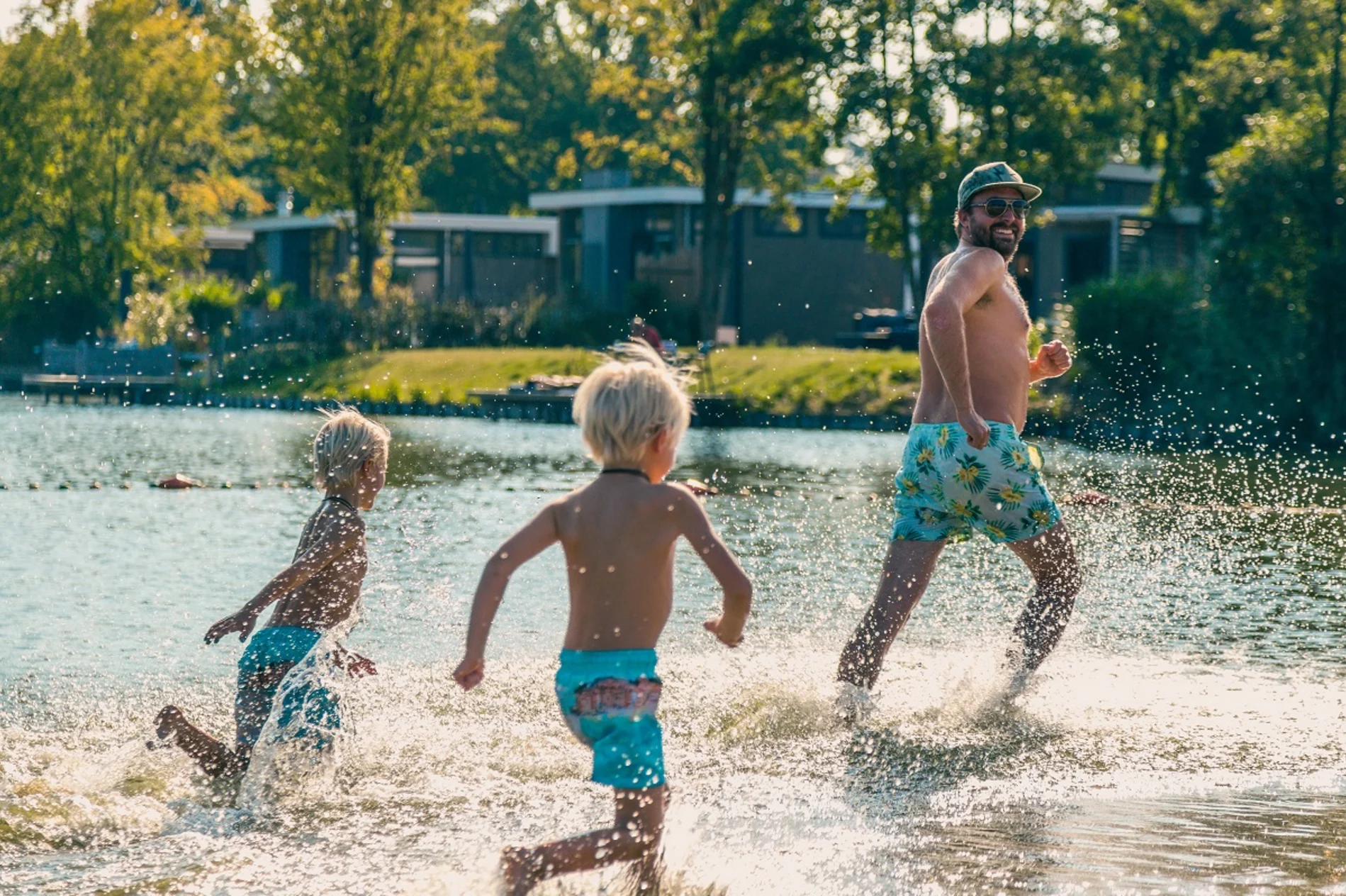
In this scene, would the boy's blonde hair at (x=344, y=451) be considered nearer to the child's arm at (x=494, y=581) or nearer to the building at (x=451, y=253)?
the child's arm at (x=494, y=581)

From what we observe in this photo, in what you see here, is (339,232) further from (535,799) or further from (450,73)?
(535,799)

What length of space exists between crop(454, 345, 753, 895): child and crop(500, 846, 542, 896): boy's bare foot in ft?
0.54

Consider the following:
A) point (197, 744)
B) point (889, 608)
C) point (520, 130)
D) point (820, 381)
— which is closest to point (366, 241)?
point (820, 381)

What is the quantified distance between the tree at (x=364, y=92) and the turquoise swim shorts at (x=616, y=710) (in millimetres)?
41062

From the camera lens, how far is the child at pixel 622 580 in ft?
14.1

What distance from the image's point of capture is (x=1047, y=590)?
22.0ft

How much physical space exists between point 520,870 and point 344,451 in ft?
5.79

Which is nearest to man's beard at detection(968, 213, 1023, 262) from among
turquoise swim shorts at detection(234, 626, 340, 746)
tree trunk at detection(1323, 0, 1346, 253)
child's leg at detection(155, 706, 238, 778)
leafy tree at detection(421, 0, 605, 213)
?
turquoise swim shorts at detection(234, 626, 340, 746)

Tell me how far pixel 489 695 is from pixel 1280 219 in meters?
19.3

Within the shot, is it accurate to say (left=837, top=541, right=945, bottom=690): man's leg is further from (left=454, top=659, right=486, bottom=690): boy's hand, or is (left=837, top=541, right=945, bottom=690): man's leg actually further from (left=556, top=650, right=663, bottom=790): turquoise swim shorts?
(left=454, top=659, right=486, bottom=690): boy's hand

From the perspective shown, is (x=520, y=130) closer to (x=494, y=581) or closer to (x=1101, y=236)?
(x=1101, y=236)

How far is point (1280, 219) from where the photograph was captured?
24.1 m

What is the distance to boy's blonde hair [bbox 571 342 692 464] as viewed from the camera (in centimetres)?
428

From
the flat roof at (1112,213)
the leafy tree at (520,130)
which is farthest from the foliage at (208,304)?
the leafy tree at (520,130)
